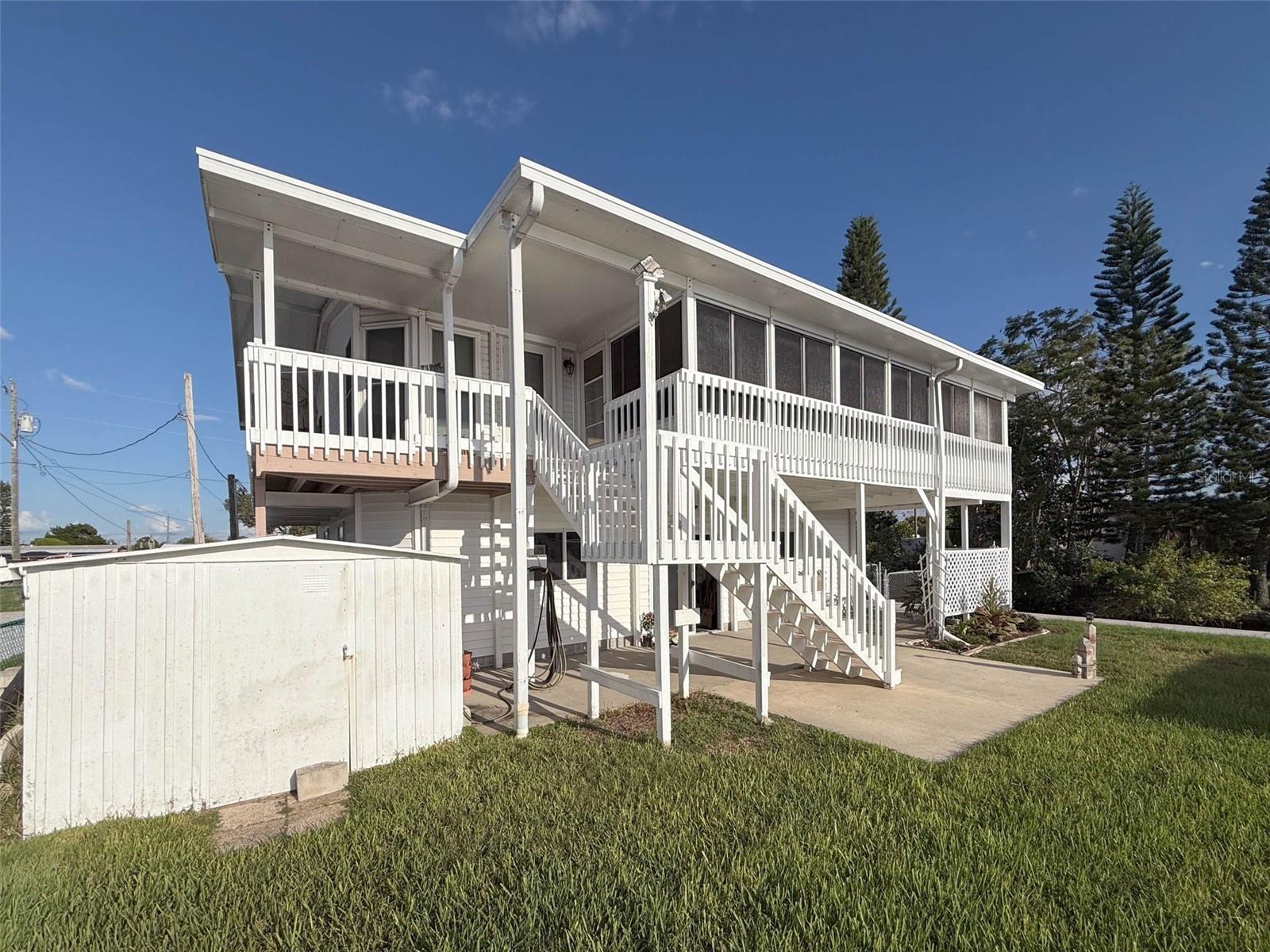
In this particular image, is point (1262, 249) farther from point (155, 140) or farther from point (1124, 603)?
point (155, 140)

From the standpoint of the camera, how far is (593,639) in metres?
5.80

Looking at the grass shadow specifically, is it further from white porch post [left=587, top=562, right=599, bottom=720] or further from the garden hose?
the garden hose

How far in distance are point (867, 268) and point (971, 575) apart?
610 inches

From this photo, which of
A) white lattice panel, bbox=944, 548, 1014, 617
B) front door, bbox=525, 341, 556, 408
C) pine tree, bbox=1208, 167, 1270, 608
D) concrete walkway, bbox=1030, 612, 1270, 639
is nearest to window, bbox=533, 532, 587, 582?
front door, bbox=525, 341, 556, 408

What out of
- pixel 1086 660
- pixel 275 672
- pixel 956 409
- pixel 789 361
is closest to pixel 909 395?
pixel 956 409

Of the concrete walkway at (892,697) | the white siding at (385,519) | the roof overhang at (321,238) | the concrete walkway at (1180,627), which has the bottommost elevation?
the concrete walkway at (1180,627)

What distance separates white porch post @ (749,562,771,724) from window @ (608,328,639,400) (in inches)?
152

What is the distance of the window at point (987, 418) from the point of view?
517 inches

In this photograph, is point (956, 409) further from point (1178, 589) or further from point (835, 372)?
point (1178, 589)

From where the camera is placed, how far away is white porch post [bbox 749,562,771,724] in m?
5.38

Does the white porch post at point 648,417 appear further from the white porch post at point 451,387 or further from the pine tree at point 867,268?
the pine tree at point 867,268

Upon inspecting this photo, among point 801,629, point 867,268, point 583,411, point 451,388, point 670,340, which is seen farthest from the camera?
point 867,268

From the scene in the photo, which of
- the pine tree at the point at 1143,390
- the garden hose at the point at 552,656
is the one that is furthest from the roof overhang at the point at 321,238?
the pine tree at the point at 1143,390

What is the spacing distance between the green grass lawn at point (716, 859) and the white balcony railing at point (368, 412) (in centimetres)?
318
